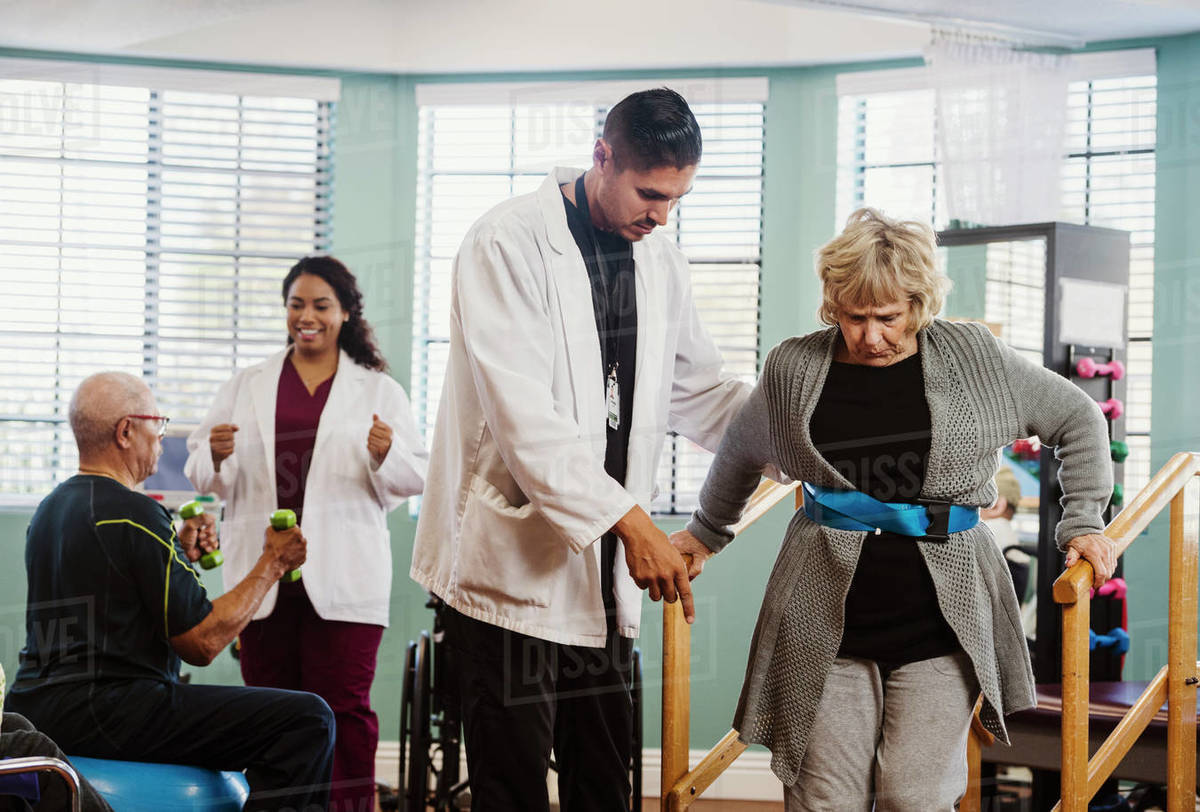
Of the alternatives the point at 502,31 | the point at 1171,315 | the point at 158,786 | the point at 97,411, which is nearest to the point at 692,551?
the point at 158,786

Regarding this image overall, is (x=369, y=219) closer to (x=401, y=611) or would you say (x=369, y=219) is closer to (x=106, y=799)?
(x=401, y=611)

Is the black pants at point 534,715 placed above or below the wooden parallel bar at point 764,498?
below

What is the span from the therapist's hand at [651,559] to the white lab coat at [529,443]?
2cm

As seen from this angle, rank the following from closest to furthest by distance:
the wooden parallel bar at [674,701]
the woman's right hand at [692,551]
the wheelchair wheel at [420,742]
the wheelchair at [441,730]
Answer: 1. the woman's right hand at [692,551]
2. the wooden parallel bar at [674,701]
3. the wheelchair at [441,730]
4. the wheelchair wheel at [420,742]

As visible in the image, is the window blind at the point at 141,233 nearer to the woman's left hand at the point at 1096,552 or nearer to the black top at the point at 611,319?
the black top at the point at 611,319

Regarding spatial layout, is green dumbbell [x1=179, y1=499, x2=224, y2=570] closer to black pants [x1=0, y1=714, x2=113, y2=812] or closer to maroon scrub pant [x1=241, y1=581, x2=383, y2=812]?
maroon scrub pant [x1=241, y1=581, x2=383, y2=812]

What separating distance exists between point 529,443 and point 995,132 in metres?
2.83

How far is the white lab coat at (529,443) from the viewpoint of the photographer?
158cm

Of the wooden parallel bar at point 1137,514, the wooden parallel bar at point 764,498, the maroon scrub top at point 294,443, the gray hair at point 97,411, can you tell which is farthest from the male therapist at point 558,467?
the maroon scrub top at point 294,443

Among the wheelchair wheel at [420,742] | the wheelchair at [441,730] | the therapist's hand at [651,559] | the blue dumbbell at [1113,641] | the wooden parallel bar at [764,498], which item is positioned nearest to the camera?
the therapist's hand at [651,559]

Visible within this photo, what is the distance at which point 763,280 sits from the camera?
3969 mm

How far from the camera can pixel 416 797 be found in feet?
9.06

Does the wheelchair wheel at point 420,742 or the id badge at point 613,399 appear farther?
the wheelchair wheel at point 420,742

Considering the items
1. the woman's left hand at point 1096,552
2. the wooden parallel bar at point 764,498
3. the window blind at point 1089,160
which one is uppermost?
the window blind at point 1089,160
